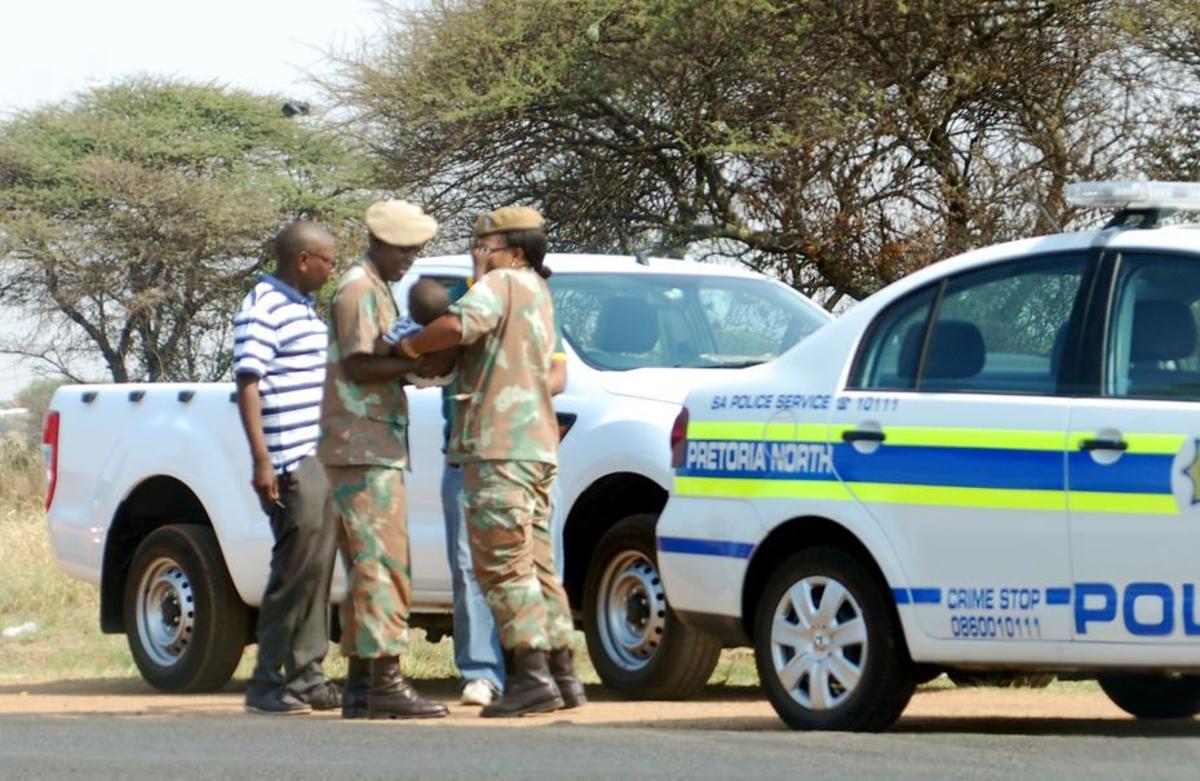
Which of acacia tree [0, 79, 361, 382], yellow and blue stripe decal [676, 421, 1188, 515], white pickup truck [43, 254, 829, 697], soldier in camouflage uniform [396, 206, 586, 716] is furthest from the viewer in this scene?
acacia tree [0, 79, 361, 382]

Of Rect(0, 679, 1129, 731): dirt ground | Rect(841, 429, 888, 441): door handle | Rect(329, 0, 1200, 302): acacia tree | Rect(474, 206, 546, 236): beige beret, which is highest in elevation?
Rect(329, 0, 1200, 302): acacia tree

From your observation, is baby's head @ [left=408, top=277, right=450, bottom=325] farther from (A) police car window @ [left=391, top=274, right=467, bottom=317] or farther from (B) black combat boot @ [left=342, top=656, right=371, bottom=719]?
(A) police car window @ [left=391, top=274, right=467, bottom=317]

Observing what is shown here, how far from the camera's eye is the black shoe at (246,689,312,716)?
9.59 meters

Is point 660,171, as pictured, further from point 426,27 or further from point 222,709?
point 222,709

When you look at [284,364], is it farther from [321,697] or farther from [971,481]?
[971,481]

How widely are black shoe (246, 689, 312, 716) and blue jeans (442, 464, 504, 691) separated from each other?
0.64m

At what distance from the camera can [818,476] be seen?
8148 mm

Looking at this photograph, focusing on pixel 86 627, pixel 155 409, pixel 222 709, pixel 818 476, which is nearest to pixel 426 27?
pixel 86 627

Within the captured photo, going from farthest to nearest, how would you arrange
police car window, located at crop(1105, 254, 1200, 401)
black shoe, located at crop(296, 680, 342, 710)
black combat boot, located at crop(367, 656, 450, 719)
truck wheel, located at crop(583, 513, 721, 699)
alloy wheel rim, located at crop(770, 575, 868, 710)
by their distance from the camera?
truck wheel, located at crop(583, 513, 721, 699) < black shoe, located at crop(296, 680, 342, 710) < black combat boot, located at crop(367, 656, 450, 719) < alloy wheel rim, located at crop(770, 575, 868, 710) < police car window, located at crop(1105, 254, 1200, 401)

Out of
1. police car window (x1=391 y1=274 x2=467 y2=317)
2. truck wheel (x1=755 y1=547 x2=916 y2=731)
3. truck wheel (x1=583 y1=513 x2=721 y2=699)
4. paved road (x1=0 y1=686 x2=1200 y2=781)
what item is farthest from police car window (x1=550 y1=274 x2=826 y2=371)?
truck wheel (x1=755 y1=547 x2=916 y2=731)

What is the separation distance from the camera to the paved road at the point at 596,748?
695 cm

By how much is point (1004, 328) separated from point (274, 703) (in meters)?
3.35

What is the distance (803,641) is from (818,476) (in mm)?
538

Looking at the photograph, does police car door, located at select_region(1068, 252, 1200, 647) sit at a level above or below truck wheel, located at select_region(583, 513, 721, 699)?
above
